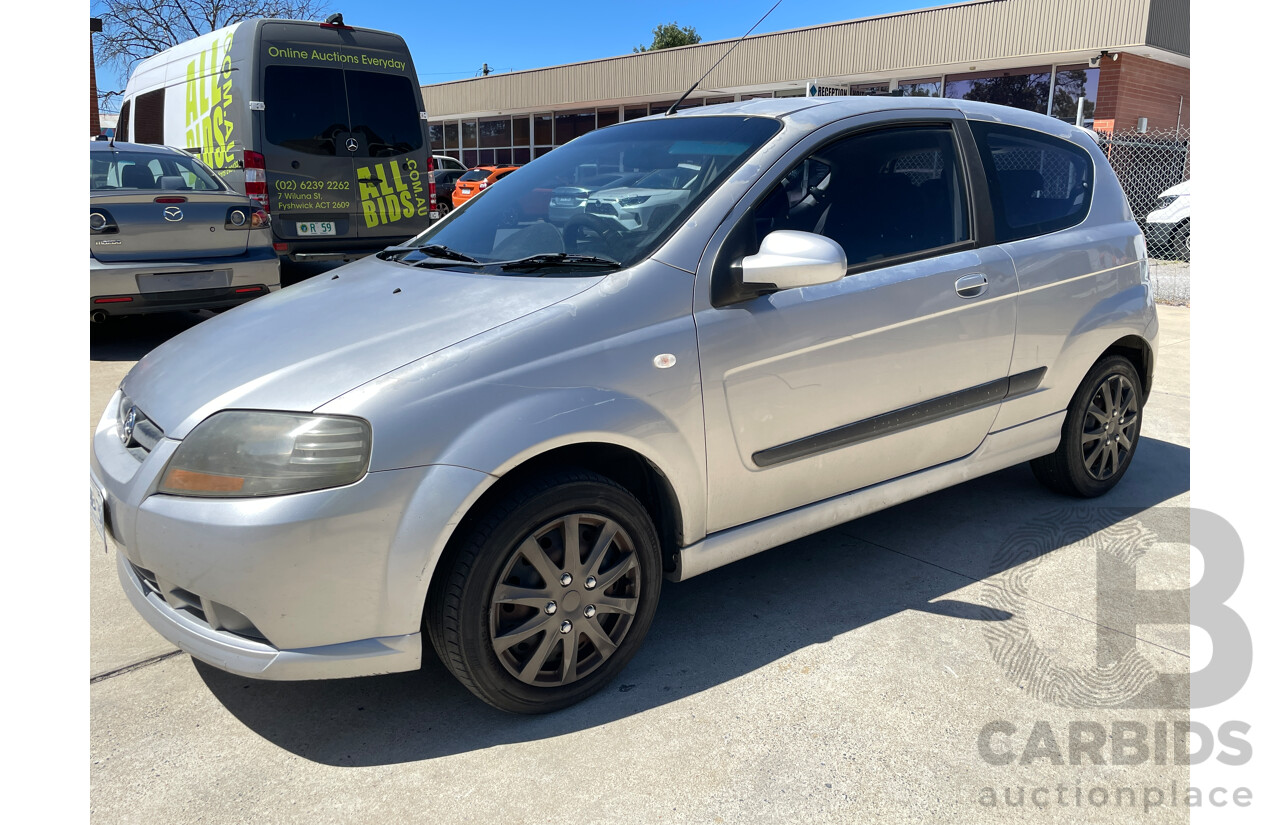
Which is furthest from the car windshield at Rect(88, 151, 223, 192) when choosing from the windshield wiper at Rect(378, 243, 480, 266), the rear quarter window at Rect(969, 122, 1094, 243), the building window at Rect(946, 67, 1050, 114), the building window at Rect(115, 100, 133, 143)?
the building window at Rect(946, 67, 1050, 114)

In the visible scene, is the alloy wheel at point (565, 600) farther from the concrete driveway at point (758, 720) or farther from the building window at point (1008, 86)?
the building window at point (1008, 86)

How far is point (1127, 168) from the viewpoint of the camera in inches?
604

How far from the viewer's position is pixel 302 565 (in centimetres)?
218

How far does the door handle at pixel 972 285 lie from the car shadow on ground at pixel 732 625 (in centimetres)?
104

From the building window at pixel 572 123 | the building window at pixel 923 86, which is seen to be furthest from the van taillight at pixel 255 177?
the building window at pixel 572 123

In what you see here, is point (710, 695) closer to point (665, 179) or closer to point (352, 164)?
point (665, 179)

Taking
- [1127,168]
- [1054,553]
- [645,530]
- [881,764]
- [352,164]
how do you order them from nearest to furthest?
1. [881,764]
2. [645,530]
3. [1054,553]
4. [352,164]
5. [1127,168]

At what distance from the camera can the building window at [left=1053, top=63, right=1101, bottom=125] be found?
18953 mm

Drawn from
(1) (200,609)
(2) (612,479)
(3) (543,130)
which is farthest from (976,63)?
(1) (200,609)

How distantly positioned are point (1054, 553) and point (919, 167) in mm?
1622

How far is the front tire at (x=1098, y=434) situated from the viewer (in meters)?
3.95

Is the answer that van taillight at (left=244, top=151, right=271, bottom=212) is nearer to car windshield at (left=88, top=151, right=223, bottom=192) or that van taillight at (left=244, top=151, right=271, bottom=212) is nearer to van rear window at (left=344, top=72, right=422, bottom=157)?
car windshield at (left=88, top=151, right=223, bottom=192)

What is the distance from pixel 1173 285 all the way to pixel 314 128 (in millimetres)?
9489

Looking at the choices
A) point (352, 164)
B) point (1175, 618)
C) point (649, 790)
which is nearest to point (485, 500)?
point (649, 790)
